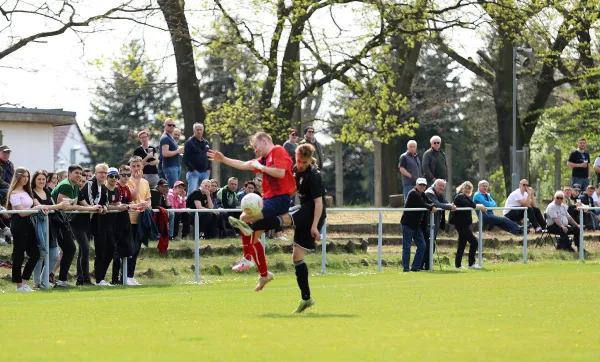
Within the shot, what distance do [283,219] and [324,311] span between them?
3.68 feet

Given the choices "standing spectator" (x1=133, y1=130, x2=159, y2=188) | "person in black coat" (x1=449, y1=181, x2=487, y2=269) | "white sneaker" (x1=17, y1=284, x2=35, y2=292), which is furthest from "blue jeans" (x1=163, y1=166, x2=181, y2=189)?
"white sneaker" (x1=17, y1=284, x2=35, y2=292)

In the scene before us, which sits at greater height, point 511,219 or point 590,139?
point 590,139

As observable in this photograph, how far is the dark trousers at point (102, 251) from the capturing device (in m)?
19.0

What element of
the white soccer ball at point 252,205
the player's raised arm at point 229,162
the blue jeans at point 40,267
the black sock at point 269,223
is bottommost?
the blue jeans at point 40,267

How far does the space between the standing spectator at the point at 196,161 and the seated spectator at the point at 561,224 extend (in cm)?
777

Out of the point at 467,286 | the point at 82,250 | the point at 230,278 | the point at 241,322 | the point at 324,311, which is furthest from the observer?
the point at 230,278

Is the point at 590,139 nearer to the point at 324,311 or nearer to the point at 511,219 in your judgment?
the point at 511,219

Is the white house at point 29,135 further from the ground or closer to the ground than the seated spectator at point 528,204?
further from the ground

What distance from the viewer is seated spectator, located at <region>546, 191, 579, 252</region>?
88.1 feet

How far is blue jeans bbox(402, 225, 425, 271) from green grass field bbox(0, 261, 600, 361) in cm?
306

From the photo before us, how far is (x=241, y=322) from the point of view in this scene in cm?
1236

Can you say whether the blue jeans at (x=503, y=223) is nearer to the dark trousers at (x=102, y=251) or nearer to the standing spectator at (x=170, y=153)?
the standing spectator at (x=170, y=153)

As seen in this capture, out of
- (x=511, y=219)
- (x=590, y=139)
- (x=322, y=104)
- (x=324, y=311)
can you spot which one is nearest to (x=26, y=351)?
(x=324, y=311)

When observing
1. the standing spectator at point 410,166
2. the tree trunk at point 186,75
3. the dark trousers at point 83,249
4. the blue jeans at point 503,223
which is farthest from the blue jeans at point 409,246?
the tree trunk at point 186,75
